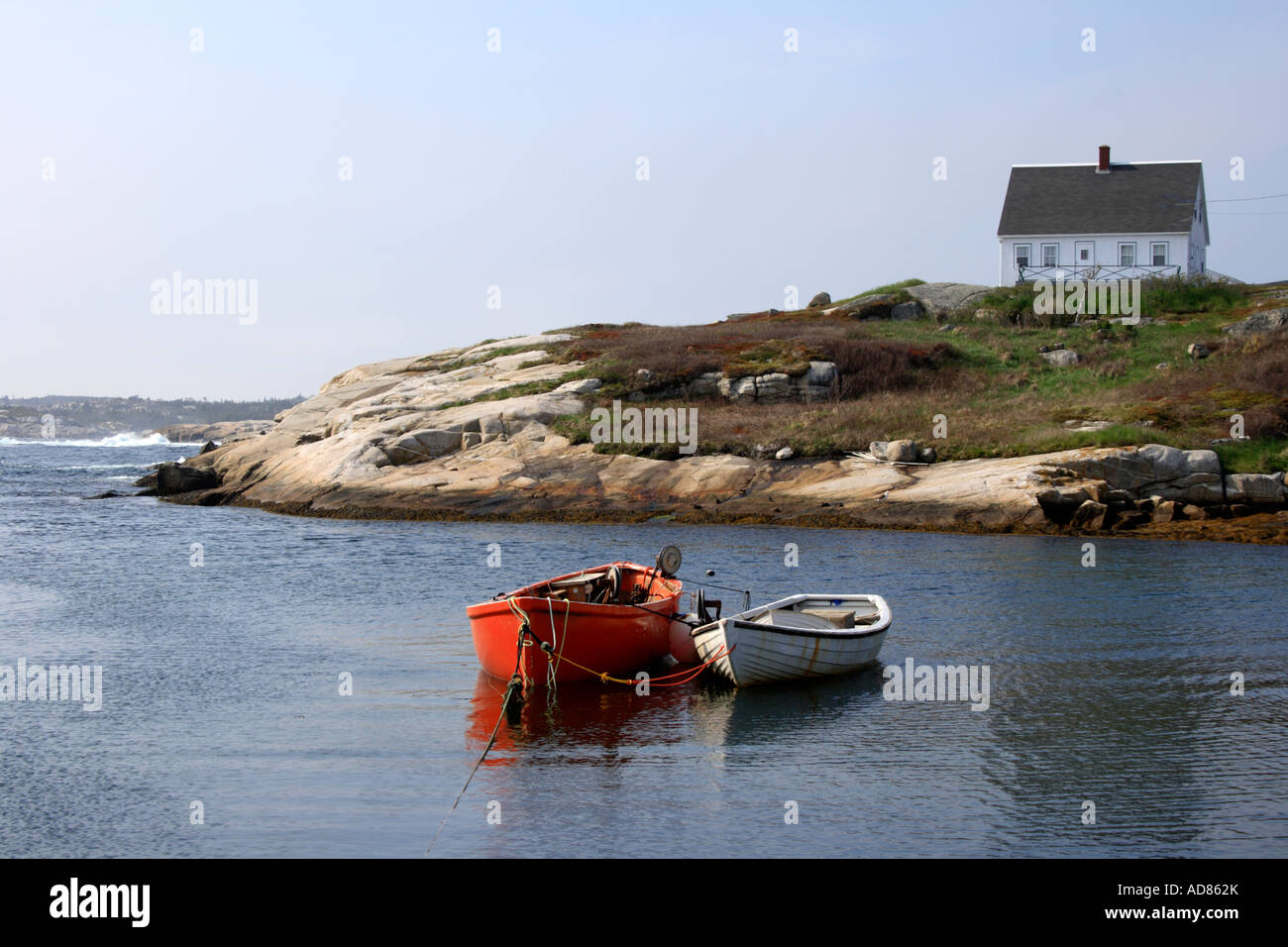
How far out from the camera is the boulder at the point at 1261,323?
156 ft

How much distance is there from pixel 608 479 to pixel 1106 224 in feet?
122

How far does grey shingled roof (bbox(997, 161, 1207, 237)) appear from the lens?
61594 millimetres

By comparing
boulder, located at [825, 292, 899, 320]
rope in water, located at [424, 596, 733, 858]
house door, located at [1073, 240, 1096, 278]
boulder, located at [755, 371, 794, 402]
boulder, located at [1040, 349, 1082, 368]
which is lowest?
rope in water, located at [424, 596, 733, 858]

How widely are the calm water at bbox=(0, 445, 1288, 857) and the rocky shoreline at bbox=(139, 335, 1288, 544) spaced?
18.1ft

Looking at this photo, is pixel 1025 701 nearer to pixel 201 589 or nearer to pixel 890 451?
pixel 201 589

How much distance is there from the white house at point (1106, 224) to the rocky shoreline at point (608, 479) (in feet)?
73.7

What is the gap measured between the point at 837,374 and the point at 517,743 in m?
36.3

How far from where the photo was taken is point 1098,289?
59844 millimetres

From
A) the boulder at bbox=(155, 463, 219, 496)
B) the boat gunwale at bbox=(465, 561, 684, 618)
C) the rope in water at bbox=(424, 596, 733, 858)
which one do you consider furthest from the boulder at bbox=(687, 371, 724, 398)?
the rope in water at bbox=(424, 596, 733, 858)

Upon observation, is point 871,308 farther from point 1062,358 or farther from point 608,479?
point 608,479

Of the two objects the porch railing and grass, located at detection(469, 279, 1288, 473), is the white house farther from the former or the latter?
grass, located at detection(469, 279, 1288, 473)

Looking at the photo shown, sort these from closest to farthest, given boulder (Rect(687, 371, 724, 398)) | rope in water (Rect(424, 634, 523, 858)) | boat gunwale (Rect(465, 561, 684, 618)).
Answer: rope in water (Rect(424, 634, 523, 858)), boat gunwale (Rect(465, 561, 684, 618)), boulder (Rect(687, 371, 724, 398))

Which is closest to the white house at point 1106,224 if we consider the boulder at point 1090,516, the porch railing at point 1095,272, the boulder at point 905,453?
the porch railing at point 1095,272

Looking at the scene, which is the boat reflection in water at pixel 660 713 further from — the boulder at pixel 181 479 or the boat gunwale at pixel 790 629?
the boulder at pixel 181 479
